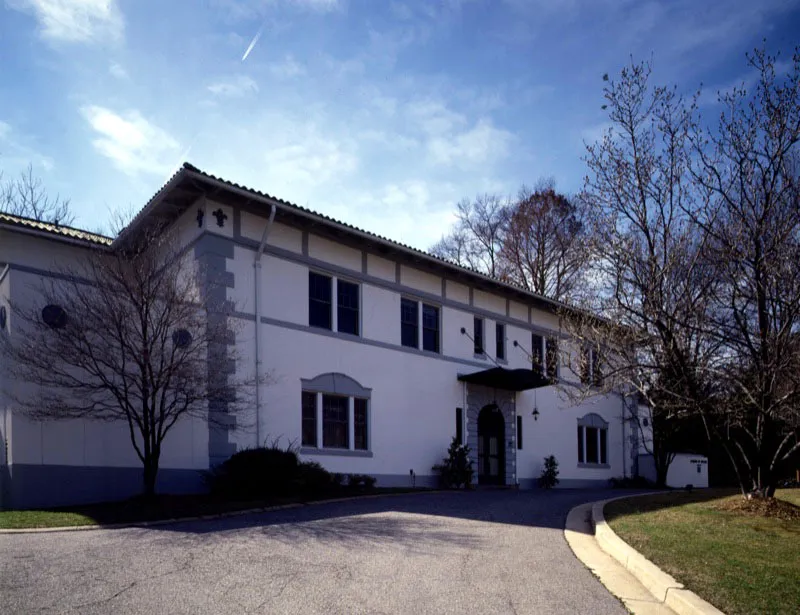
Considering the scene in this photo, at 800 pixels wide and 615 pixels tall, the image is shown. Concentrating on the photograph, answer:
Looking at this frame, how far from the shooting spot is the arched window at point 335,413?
1755 cm

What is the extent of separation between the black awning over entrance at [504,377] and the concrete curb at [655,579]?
11.3 meters

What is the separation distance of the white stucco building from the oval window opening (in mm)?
634

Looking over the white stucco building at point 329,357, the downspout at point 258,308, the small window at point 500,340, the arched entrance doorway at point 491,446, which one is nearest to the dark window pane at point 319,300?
the white stucco building at point 329,357

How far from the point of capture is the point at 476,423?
22328mm

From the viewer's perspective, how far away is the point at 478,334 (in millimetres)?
23062

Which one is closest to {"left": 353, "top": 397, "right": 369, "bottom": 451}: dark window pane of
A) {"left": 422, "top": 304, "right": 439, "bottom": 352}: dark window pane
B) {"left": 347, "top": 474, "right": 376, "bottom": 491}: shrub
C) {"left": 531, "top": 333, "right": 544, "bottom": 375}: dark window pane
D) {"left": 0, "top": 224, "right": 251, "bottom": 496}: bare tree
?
{"left": 347, "top": 474, "right": 376, "bottom": 491}: shrub

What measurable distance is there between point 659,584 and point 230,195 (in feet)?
40.8

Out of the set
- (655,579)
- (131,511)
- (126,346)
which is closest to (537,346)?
(126,346)

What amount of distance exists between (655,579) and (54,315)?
40.0 feet

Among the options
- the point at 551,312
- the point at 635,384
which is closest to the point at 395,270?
the point at 551,312

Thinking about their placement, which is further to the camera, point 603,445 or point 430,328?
point 603,445

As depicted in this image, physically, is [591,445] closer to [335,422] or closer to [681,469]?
[681,469]

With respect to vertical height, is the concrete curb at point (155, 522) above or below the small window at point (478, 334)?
below

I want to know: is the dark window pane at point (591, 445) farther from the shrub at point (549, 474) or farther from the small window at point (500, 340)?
the small window at point (500, 340)
